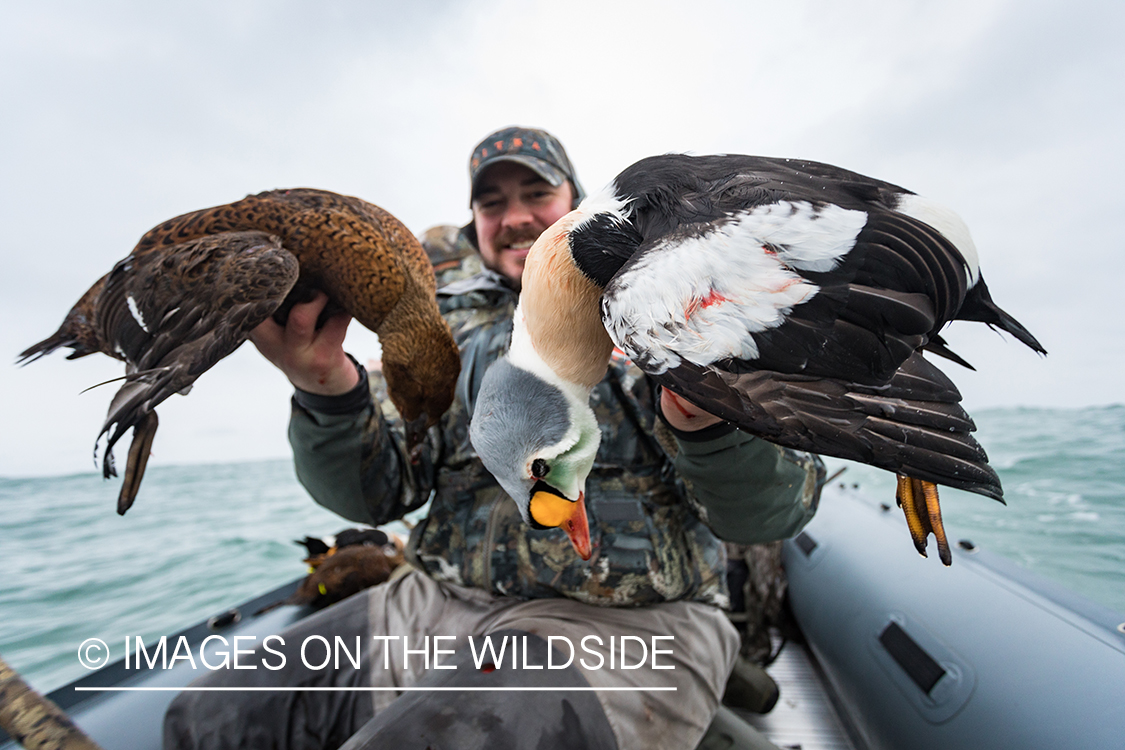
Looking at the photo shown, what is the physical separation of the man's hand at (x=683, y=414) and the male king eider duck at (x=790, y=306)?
28 cm

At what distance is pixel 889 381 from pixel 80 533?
517 cm

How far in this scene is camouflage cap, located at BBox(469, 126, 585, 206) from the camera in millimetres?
1936

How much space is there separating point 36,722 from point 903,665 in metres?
2.58

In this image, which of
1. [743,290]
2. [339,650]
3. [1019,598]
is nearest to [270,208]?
[743,290]

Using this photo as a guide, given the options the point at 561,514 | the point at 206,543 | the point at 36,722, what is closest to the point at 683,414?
the point at 561,514

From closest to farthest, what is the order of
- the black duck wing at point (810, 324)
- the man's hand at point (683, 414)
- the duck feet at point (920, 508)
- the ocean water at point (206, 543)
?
the black duck wing at point (810, 324), the duck feet at point (920, 508), the man's hand at point (683, 414), the ocean water at point (206, 543)

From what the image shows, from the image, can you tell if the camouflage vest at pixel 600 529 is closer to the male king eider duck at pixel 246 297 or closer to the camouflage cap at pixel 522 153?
the male king eider duck at pixel 246 297

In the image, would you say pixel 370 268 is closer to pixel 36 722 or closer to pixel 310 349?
pixel 310 349

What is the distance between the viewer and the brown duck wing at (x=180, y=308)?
1.04 meters

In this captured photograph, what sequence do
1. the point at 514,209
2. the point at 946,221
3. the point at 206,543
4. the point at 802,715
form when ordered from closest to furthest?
1. the point at 946,221
2. the point at 514,209
3. the point at 802,715
4. the point at 206,543

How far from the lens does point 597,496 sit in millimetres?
1671

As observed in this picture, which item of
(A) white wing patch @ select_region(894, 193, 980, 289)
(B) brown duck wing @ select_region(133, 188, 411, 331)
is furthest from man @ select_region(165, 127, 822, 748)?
(A) white wing patch @ select_region(894, 193, 980, 289)

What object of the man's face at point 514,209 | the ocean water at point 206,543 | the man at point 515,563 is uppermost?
the man's face at point 514,209

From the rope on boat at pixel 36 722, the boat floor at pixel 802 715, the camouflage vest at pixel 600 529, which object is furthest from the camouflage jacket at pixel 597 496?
the boat floor at pixel 802 715
